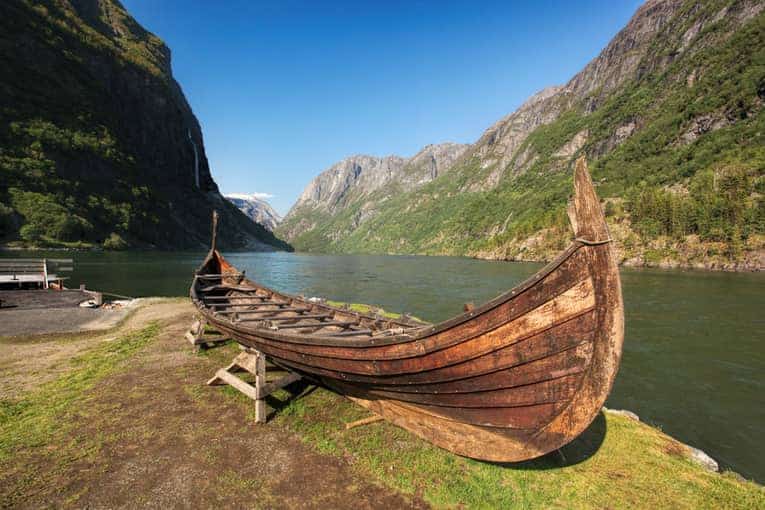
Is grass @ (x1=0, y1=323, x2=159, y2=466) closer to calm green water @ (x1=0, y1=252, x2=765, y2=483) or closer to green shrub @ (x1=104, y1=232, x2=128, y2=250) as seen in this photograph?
calm green water @ (x1=0, y1=252, x2=765, y2=483)

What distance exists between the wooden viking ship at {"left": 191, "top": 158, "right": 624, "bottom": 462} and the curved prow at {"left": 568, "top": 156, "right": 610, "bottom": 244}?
0.5 inches

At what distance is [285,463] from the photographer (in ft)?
17.6

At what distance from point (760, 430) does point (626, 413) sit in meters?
4.59

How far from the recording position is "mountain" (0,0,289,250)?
228 ft

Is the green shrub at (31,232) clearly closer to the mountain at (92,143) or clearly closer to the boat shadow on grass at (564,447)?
the mountain at (92,143)

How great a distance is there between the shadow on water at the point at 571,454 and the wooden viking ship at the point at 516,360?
1020 mm

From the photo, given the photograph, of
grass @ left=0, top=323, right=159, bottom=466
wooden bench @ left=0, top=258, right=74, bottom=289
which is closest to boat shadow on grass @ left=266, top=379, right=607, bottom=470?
grass @ left=0, top=323, right=159, bottom=466

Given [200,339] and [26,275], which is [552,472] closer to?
[200,339]

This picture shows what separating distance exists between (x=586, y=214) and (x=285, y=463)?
19.1 ft

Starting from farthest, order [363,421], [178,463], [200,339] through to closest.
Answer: [200,339] < [363,421] < [178,463]

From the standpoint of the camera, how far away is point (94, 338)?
1273 cm

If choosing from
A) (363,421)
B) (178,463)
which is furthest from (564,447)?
(178,463)

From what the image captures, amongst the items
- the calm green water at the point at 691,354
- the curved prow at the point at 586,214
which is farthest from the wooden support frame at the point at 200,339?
the calm green water at the point at 691,354

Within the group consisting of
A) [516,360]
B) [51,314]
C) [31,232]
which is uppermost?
[31,232]
